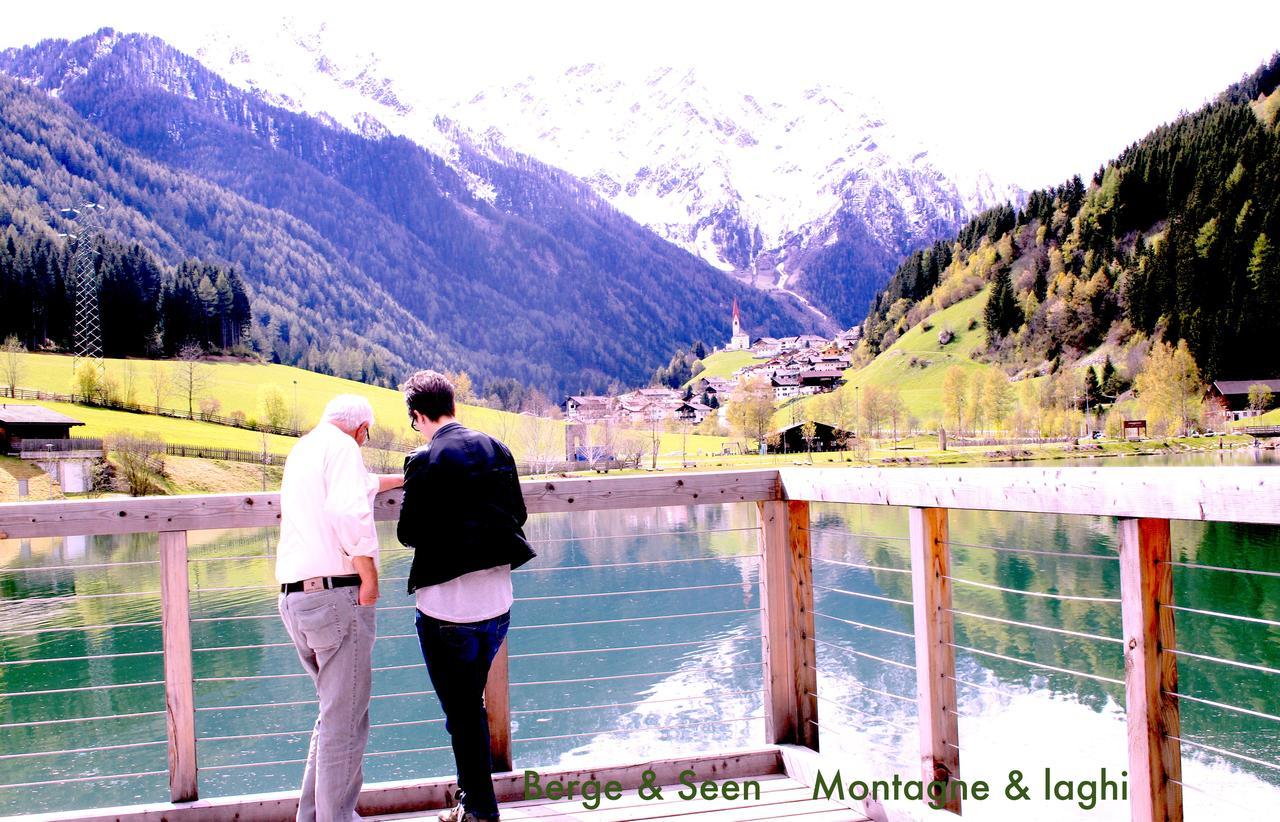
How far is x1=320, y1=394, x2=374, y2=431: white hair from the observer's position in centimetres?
348

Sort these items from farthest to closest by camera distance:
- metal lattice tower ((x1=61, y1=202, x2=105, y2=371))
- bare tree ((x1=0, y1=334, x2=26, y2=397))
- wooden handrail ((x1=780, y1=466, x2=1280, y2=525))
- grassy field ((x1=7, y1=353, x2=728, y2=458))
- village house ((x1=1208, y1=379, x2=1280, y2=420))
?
metal lattice tower ((x1=61, y1=202, x2=105, y2=371))
village house ((x1=1208, y1=379, x2=1280, y2=420))
bare tree ((x1=0, y1=334, x2=26, y2=397))
grassy field ((x1=7, y1=353, x2=728, y2=458))
wooden handrail ((x1=780, y1=466, x2=1280, y2=525))

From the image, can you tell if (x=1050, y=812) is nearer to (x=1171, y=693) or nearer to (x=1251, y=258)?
(x=1171, y=693)

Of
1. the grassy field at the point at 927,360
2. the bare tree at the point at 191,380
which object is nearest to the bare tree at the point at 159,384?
the bare tree at the point at 191,380

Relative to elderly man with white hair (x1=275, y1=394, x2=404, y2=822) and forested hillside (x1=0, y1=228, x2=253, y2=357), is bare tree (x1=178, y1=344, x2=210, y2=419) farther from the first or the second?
elderly man with white hair (x1=275, y1=394, x2=404, y2=822)

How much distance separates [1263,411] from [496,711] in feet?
324

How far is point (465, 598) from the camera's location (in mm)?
3314

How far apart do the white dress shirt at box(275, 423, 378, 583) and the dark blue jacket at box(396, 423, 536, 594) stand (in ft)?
0.51

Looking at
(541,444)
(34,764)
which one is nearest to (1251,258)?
(541,444)

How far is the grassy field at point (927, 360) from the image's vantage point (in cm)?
12179

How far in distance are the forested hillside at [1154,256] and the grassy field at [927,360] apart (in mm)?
4001

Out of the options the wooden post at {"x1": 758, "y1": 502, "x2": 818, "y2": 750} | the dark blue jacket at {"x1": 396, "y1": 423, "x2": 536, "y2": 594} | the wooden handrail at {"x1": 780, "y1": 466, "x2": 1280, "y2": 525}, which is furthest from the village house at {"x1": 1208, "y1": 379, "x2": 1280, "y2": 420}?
the dark blue jacket at {"x1": 396, "y1": 423, "x2": 536, "y2": 594}

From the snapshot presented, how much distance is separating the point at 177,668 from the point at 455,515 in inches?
60.8

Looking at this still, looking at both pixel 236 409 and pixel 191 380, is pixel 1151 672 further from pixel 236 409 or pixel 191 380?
pixel 191 380

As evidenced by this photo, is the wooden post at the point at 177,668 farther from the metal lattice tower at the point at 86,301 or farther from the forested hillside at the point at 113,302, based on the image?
the forested hillside at the point at 113,302
